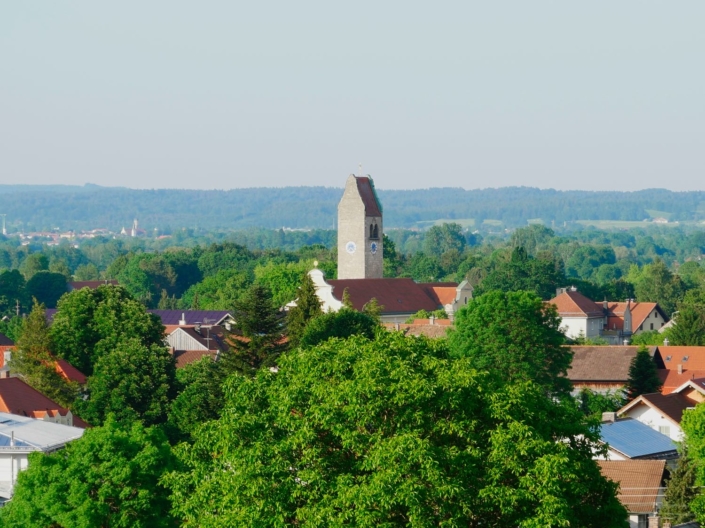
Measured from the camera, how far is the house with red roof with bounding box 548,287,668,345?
3915 inches

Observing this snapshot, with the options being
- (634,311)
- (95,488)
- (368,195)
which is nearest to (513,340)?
(95,488)

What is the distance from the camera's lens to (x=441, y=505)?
2753cm

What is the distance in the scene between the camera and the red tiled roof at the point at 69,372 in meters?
58.0

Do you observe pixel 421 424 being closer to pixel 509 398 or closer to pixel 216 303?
pixel 509 398

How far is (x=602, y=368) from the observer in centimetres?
6781

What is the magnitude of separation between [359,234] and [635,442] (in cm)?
6096

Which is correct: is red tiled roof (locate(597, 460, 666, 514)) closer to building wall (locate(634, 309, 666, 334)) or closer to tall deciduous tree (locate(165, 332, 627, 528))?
tall deciduous tree (locate(165, 332, 627, 528))

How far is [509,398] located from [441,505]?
315 centimetres

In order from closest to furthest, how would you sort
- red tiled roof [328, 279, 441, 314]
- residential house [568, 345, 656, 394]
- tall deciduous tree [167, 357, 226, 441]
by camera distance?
tall deciduous tree [167, 357, 226, 441]
residential house [568, 345, 656, 394]
red tiled roof [328, 279, 441, 314]

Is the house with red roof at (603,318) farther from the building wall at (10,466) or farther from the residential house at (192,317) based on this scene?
the building wall at (10,466)

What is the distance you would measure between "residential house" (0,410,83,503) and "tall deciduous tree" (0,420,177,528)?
4.99m

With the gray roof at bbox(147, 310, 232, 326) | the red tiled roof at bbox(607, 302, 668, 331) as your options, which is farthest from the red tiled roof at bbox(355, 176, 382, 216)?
the red tiled roof at bbox(607, 302, 668, 331)

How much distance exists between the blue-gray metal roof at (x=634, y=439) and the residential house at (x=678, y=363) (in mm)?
15016

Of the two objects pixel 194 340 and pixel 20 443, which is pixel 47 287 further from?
pixel 20 443
